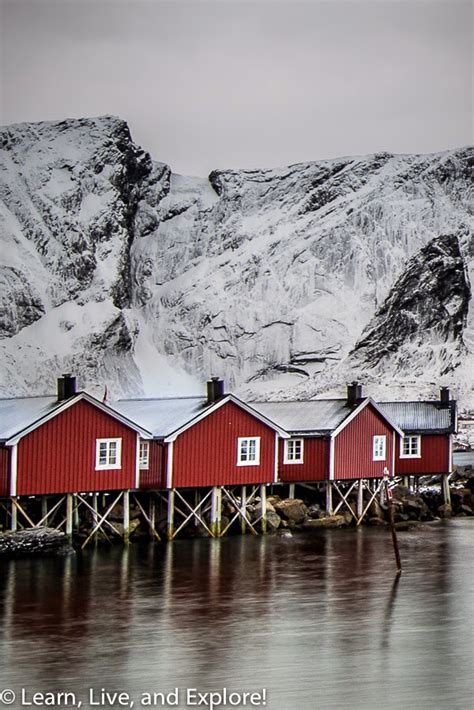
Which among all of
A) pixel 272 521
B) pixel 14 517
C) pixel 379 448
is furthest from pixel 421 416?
pixel 14 517

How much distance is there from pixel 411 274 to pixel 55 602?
167 meters

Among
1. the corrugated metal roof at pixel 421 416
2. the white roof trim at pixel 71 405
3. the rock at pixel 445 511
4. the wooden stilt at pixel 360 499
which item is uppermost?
the corrugated metal roof at pixel 421 416

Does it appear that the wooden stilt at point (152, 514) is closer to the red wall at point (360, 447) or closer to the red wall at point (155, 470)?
the red wall at point (155, 470)

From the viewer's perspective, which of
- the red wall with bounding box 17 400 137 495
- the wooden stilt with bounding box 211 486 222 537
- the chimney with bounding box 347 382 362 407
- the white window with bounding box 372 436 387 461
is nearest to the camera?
the red wall with bounding box 17 400 137 495

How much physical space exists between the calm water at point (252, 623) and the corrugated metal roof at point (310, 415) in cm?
592

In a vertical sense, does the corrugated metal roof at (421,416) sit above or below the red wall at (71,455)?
above

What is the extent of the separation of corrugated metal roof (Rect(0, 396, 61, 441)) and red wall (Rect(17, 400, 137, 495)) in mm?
417

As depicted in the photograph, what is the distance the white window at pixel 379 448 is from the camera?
51.0m

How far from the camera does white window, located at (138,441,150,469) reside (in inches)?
1759

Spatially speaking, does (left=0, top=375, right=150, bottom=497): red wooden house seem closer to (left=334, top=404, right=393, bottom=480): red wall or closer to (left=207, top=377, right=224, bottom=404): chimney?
(left=207, top=377, right=224, bottom=404): chimney

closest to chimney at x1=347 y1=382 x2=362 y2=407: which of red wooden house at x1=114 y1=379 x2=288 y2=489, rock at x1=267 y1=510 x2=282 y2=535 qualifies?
red wooden house at x1=114 y1=379 x2=288 y2=489

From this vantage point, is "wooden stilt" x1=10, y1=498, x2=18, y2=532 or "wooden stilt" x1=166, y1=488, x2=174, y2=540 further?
"wooden stilt" x1=166, y1=488, x2=174, y2=540

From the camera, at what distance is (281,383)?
643 ft

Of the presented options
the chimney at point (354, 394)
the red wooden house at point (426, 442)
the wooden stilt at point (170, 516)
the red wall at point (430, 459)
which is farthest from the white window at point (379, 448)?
the wooden stilt at point (170, 516)
